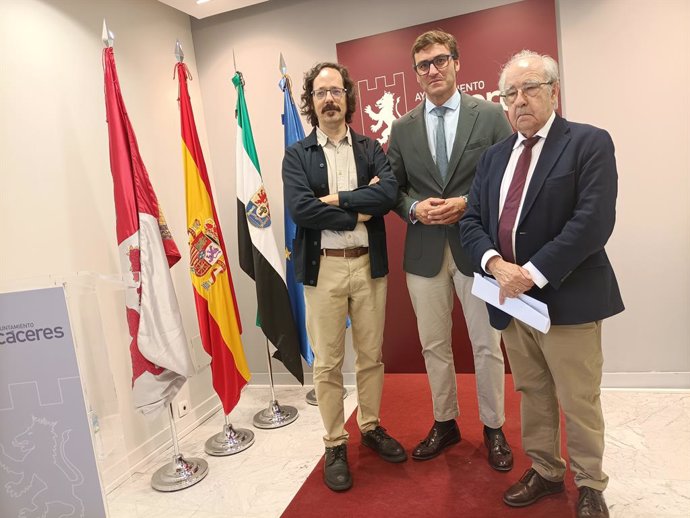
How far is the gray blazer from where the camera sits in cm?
219

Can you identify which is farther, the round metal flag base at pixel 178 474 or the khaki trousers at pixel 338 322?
the round metal flag base at pixel 178 474

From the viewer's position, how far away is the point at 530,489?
1.99m

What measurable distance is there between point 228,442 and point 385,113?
2.32m

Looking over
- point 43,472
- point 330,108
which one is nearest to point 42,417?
point 43,472

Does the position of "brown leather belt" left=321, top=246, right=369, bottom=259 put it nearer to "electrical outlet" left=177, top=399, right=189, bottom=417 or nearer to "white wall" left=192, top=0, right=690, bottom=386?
"electrical outlet" left=177, top=399, right=189, bottom=417

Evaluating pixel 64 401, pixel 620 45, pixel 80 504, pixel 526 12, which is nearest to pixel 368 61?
pixel 526 12

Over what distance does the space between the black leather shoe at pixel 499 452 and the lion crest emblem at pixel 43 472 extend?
170cm

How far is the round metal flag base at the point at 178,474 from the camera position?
8.24 feet

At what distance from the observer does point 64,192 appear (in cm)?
250

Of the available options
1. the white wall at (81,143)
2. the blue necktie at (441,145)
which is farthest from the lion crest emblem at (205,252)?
the blue necktie at (441,145)

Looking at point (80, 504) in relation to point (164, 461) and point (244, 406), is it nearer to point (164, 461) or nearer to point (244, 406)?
point (164, 461)

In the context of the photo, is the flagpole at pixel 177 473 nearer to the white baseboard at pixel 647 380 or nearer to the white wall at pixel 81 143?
the white wall at pixel 81 143

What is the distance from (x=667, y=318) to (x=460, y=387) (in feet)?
4.31

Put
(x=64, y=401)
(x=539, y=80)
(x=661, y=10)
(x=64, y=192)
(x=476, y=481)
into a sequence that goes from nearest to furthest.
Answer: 1. (x=64, y=401)
2. (x=539, y=80)
3. (x=476, y=481)
4. (x=64, y=192)
5. (x=661, y=10)
